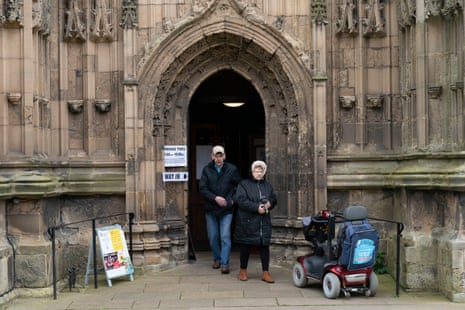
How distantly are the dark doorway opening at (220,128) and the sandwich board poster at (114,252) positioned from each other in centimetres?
320

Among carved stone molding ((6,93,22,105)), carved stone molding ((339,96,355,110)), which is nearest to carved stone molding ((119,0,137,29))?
carved stone molding ((6,93,22,105))

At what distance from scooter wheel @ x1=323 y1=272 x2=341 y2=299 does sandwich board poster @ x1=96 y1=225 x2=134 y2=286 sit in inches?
119

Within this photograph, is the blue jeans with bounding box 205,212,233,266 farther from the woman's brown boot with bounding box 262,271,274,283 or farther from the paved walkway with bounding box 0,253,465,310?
the woman's brown boot with bounding box 262,271,274,283

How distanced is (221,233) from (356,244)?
2760 millimetres

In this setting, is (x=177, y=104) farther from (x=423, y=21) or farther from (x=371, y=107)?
(x=423, y=21)

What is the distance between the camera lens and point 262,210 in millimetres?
9703

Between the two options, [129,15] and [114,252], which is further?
[129,15]

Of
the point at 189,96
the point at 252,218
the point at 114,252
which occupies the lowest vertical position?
the point at 114,252

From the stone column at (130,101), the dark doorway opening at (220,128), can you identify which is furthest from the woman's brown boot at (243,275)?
the dark doorway opening at (220,128)

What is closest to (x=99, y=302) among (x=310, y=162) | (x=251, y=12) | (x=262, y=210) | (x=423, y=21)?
(x=262, y=210)

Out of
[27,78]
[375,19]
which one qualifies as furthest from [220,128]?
[27,78]

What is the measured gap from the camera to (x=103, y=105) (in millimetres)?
11016

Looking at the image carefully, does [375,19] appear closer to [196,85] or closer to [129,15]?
[196,85]

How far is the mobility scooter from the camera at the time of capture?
28.6 feet
